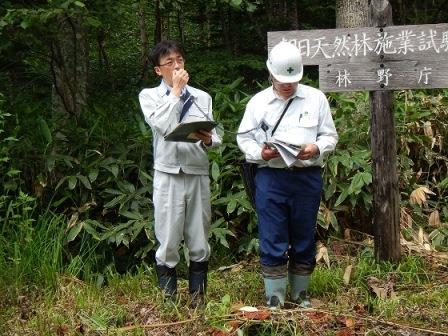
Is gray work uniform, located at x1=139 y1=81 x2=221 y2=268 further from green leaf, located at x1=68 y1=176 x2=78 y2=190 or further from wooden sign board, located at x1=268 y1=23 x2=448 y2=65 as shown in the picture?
green leaf, located at x1=68 y1=176 x2=78 y2=190

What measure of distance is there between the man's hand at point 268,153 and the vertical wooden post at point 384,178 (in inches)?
57.8

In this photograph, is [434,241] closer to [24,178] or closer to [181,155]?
[181,155]

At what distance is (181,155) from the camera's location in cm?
405

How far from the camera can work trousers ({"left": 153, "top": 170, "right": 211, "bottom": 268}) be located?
13.3ft

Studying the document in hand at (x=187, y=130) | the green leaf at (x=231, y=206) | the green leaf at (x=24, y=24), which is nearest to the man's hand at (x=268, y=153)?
the document in hand at (x=187, y=130)

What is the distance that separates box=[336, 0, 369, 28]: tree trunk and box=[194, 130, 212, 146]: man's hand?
182 inches

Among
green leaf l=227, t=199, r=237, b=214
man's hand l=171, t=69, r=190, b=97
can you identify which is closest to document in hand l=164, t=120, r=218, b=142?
man's hand l=171, t=69, r=190, b=97

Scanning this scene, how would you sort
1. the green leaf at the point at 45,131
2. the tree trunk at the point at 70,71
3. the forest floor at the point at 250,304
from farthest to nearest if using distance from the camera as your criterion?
the tree trunk at the point at 70,71 → the green leaf at the point at 45,131 → the forest floor at the point at 250,304

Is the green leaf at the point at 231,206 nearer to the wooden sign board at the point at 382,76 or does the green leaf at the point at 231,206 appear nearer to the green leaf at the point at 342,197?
the green leaf at the point at 342,197

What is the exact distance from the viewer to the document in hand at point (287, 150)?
12.3 feet

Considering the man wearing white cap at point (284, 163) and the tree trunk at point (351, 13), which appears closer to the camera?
the man wearing white cap at point (284, 163)

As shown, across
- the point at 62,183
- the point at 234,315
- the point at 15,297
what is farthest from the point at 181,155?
the point at 62,183

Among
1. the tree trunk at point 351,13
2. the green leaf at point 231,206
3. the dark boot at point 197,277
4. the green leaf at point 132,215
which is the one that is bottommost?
the dark boot at point 197,277

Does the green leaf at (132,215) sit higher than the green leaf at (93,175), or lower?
lower
